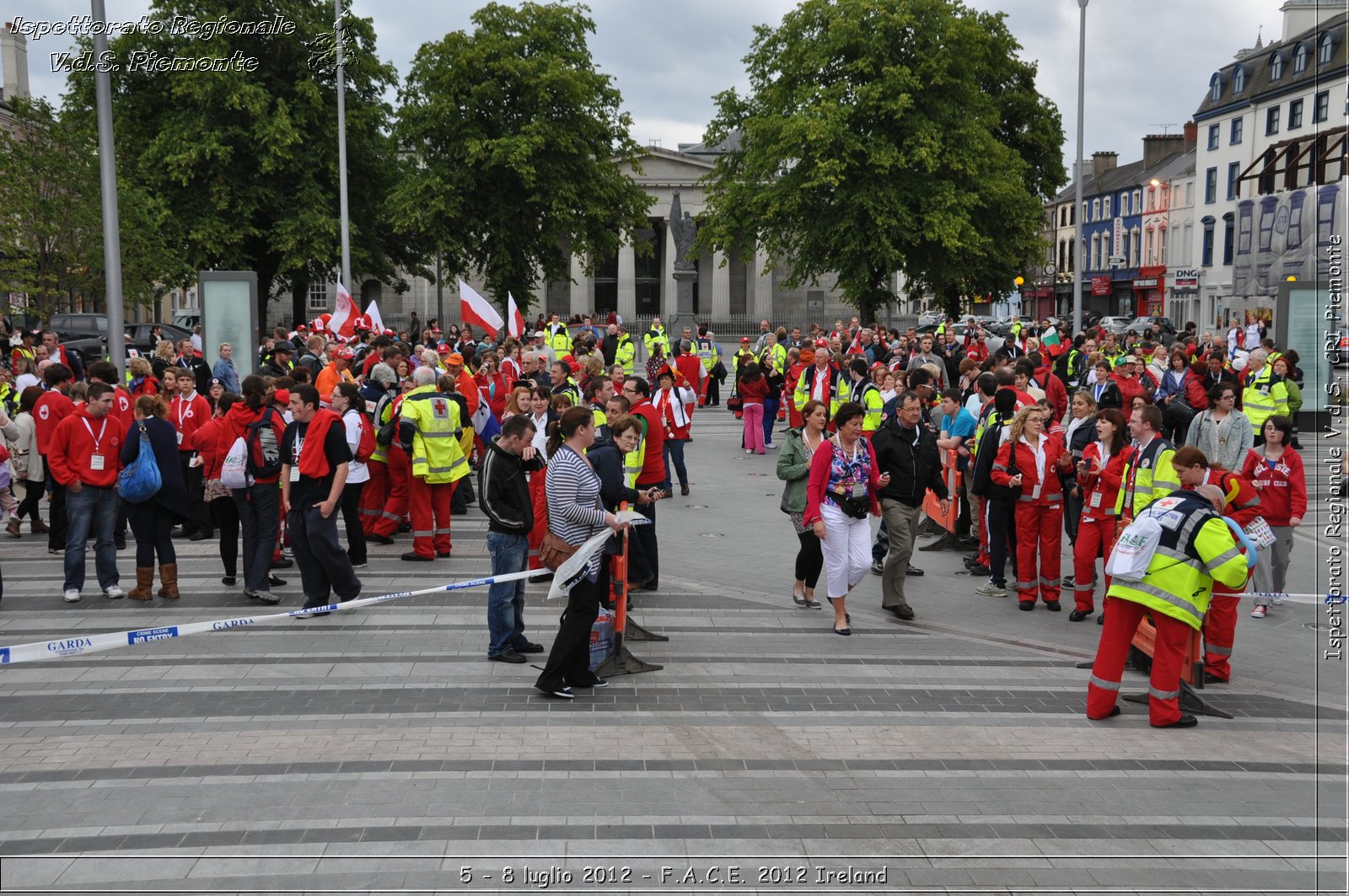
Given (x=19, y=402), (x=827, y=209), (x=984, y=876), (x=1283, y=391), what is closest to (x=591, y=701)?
(x=984, y=876)

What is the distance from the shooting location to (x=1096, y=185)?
81.6 m

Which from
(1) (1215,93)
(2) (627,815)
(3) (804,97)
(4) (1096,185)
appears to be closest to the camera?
(2) (627,815)

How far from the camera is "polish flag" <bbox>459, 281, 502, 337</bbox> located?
18.1 metres

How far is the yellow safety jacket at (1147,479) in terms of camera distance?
8.60 meters

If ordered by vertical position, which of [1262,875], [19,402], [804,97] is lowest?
[1262,875]

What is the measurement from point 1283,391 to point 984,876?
40.8 feet

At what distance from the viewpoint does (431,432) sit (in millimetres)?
11555

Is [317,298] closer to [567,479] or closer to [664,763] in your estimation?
[567,479]

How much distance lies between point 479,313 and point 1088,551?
37.2 feet

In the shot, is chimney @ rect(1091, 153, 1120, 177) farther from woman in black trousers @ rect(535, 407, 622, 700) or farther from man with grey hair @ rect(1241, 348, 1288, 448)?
woman in black trousers @ rect(535, 407, 622, 700)

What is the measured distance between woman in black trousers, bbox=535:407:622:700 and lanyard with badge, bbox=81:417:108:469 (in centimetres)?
444

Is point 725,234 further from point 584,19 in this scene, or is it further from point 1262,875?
point 1262,875

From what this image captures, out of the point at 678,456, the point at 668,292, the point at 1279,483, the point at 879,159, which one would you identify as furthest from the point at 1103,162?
the point at 1279,483

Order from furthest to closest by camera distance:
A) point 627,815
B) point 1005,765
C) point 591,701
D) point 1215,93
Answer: point 1215,93, point 591,701, point 1005,765, point 627,815
